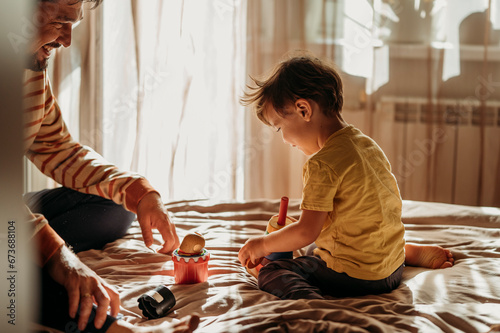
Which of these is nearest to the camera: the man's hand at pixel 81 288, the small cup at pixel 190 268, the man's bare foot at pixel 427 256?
the man's hand at pixel 81 288

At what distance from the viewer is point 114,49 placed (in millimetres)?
2436

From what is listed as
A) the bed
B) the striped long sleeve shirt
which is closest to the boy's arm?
the bed

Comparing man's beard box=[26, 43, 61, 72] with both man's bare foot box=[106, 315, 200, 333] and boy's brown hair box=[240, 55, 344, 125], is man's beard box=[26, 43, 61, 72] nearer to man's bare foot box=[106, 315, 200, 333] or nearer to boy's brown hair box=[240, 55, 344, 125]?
boy's brown hair box=[240, 55, 344, 125]

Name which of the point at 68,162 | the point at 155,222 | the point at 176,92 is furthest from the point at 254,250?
the point at 176,92

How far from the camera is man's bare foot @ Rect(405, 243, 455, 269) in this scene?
1.29m

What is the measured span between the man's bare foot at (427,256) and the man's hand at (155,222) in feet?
1.90

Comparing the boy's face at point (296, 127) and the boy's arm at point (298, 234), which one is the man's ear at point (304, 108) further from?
the boy's arm at point (298, 234)

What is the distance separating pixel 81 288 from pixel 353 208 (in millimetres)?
567

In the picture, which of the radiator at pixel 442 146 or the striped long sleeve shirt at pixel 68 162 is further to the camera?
the radiator at pixel 442 146

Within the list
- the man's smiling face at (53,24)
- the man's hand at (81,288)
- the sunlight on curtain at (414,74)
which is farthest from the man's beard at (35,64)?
the sunlight on curtain at (414,74)

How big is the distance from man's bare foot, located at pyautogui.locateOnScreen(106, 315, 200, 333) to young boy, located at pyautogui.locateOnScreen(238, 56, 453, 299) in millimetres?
232

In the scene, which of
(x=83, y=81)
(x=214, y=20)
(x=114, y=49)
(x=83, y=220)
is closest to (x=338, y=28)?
(x=214, y=20)

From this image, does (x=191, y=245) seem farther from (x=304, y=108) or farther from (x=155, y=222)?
(x=304, y=108)

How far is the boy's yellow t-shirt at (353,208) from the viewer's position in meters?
1.09
